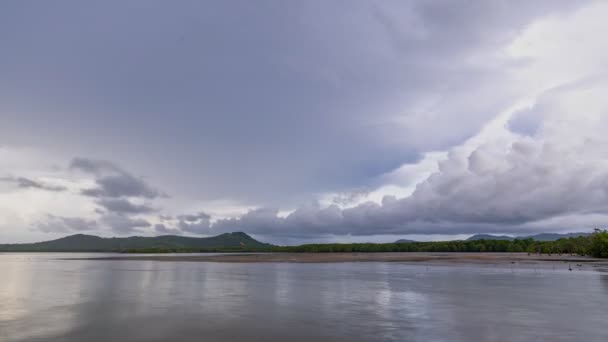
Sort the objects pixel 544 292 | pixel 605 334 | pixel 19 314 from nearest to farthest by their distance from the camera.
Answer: pixel 605 334 → pixel 19 314 → pixel 544 292

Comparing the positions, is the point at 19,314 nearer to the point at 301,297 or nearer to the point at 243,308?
the point at 243,308

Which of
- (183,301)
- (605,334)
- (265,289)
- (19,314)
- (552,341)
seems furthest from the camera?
(265,289)

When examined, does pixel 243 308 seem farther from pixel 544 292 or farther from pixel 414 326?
pixel 544 292

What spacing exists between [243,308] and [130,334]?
33.3ft

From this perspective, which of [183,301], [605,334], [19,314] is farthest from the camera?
[183,301]

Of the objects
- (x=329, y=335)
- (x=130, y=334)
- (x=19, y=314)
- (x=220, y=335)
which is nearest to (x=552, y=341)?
(x=329, y=335)

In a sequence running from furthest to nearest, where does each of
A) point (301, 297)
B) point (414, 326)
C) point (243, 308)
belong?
point (301, 297) < point (243, 308) < point (414, 326)

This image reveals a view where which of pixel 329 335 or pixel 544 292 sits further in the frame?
pixel 544 292

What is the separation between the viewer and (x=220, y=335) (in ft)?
75.4

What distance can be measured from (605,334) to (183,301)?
98.1 feet

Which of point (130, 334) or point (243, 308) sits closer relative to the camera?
point (130, 334)

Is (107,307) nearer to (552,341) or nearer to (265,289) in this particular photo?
Result: (265,289)

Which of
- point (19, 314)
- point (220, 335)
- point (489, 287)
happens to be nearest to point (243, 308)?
point (220, 335)

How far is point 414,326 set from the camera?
25.2 m
